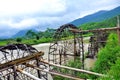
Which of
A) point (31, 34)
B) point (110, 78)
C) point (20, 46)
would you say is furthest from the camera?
point (31, 34)

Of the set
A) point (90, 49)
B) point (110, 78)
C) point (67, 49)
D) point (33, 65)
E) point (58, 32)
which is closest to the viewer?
point (110, 78)

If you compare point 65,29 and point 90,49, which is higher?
point 65,29

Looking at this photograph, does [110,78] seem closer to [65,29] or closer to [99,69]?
[99,69]

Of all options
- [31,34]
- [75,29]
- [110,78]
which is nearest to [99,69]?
[75,29]

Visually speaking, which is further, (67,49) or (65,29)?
(67,49)

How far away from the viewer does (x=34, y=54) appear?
8.55m

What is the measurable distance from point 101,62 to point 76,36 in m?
Answer: 8.28

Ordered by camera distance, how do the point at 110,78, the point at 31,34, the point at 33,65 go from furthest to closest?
the point at 31,34
the point at 33,65
the point at 110,78

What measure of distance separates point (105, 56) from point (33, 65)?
11.5ft

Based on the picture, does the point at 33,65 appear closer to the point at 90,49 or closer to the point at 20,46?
the point at 20,46

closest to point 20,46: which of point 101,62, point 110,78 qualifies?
point 101,62

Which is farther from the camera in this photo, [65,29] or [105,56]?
[65,29]

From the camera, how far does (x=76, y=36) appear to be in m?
19.2

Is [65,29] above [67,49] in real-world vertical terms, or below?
above
